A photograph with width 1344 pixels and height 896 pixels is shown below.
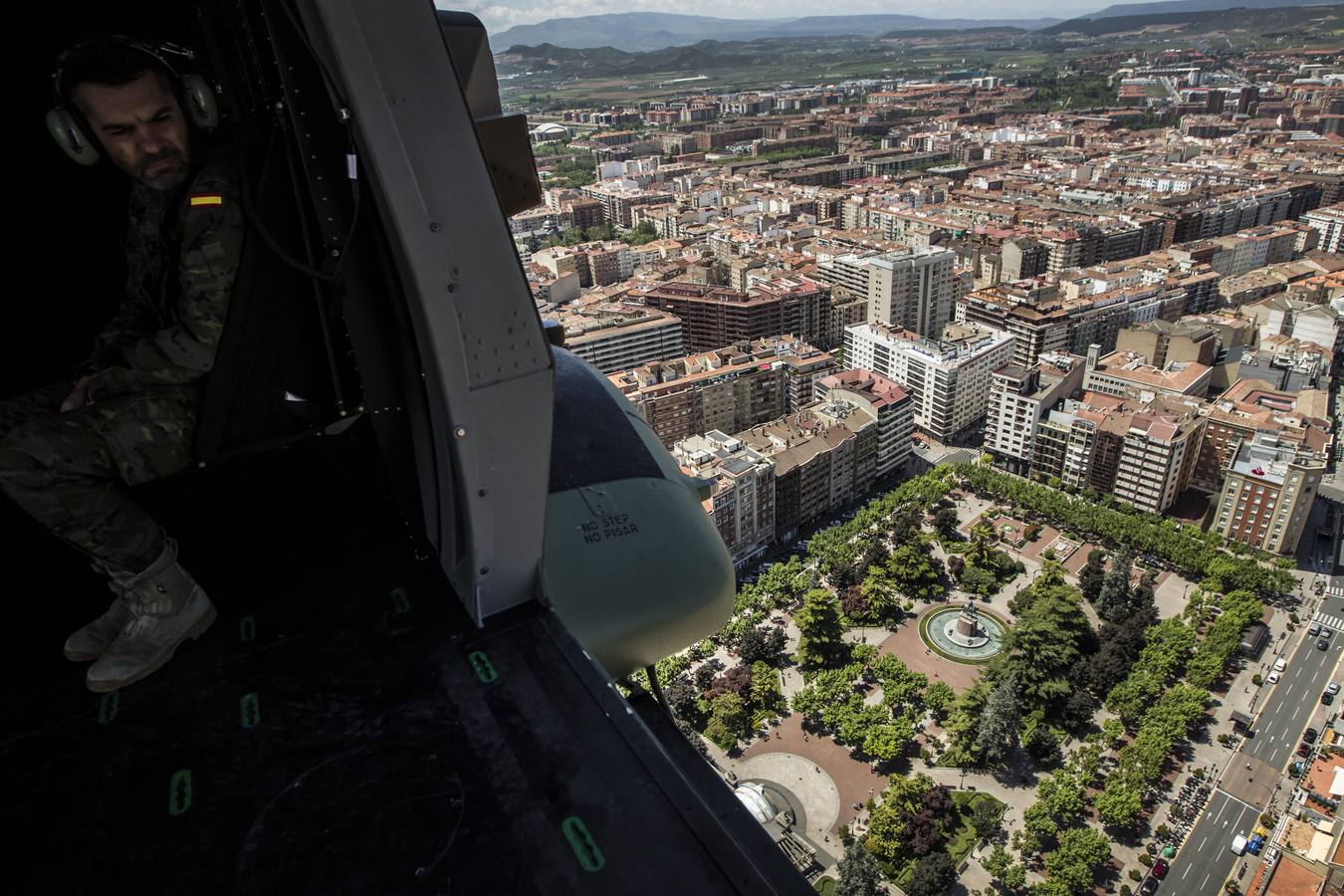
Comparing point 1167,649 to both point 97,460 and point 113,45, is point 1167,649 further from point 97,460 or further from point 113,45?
point 113,45

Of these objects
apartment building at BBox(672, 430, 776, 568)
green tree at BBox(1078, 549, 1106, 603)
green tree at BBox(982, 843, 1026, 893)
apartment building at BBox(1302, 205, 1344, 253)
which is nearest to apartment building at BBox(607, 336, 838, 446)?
apartment building at BBox(672, 430, 776, 568)

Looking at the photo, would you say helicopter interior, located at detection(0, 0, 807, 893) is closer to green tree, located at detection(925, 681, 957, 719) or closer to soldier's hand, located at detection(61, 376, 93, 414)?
soldier's hand, located at detection(61, 376, 93, 414)

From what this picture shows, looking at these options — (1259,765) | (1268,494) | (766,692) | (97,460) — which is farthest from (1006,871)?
(1268,494)

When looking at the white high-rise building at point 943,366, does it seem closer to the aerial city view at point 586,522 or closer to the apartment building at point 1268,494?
the aerial city view at point 586,522

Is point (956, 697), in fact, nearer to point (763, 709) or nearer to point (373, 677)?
point (763, 709)

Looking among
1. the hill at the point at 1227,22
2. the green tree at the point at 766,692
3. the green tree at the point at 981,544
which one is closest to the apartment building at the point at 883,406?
the green tree at the point at 981,544
